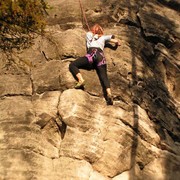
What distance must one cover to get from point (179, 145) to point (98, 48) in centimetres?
398

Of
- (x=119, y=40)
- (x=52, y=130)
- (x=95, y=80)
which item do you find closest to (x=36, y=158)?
(x=52, y=130)

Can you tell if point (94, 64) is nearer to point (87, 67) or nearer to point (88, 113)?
point (87, 67)

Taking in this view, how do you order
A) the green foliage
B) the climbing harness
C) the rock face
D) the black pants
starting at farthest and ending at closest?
the climbing harness
the black pants
the green foliage
the rock face

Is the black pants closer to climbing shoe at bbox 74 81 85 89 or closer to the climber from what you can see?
the climber

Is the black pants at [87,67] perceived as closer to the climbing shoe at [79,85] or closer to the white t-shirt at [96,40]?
the climbing shoe at [79,85]

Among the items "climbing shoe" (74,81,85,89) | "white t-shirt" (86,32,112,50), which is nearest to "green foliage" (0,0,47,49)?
"white t-shirt" (86,32,112,50)

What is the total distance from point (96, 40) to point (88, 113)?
307 centimetres

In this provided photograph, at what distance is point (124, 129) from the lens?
38.8ft

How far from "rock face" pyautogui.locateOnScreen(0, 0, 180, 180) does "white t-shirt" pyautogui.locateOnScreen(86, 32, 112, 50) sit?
29 centimetres

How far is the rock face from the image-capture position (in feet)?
36.1

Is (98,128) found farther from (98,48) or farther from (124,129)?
(98,48)

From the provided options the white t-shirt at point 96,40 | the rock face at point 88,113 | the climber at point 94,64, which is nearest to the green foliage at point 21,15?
the rock face at point 88,113

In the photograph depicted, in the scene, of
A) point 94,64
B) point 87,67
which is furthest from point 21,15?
point 94,64

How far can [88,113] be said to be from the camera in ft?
38.9
